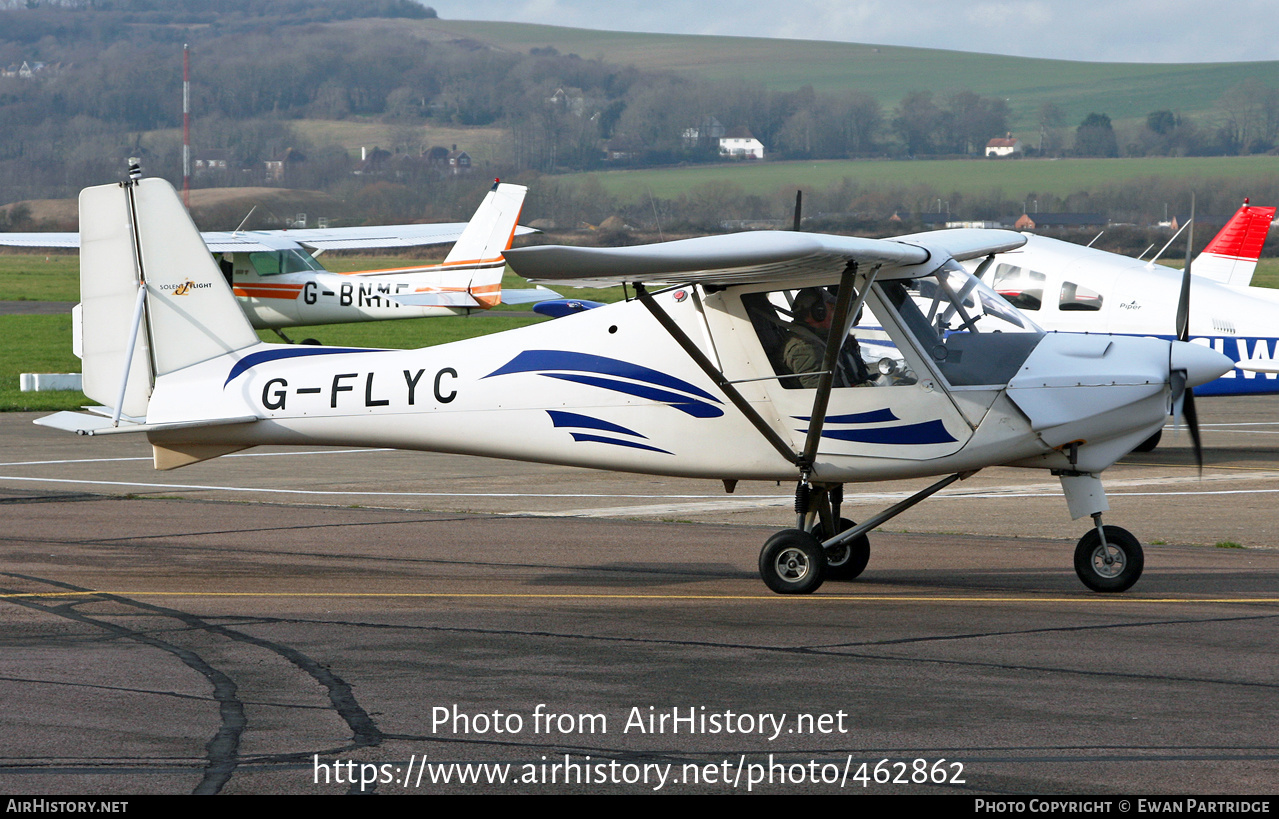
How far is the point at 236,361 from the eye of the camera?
1044cm

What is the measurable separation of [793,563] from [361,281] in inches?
934

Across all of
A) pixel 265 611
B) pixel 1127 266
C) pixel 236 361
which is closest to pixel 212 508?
pixel 236 361

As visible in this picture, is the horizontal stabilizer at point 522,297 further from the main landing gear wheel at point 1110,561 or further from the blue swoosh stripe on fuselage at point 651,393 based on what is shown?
the main landing gear wheel at point 1110,561

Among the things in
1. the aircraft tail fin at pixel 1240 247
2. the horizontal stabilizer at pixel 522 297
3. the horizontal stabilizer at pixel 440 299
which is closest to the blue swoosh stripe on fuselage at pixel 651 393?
the aircraft tail fin at pixel 1240 247

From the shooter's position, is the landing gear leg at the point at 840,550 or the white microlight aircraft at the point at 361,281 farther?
the white microlight aircraft at the point at 361,281

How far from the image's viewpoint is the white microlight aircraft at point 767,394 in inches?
362

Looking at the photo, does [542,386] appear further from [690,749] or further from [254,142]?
[254,142]

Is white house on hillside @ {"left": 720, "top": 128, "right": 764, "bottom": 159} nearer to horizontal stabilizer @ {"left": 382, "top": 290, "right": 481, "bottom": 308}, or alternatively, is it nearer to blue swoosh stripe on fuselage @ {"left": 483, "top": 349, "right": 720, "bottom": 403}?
horizontal stabilizer @ {"left": 382, "top": 290, "right": 481, "bottom": 308}

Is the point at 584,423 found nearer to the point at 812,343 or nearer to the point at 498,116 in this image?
the point at 812,343

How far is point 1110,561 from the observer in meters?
9.51

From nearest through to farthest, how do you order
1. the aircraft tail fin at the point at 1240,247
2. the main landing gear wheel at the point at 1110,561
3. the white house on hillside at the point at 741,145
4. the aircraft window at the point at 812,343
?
the aircraft window at the point at 812,343 < the main landing gear wheel at the point at 1110,561 < the aircraft tail fin at the point at 1240,247 < the white house on hillside at the point at 741,145

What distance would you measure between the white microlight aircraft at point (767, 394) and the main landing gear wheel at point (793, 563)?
0.04 ft

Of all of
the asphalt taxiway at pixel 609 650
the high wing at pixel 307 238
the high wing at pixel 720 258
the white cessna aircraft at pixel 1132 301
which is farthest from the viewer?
the high wing at pixel 307 238

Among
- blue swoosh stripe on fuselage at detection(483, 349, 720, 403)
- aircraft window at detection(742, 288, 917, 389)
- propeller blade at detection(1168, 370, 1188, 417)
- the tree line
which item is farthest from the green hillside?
blue swoosh stripe on fuselage at detection(483, 349, 720, 403)
